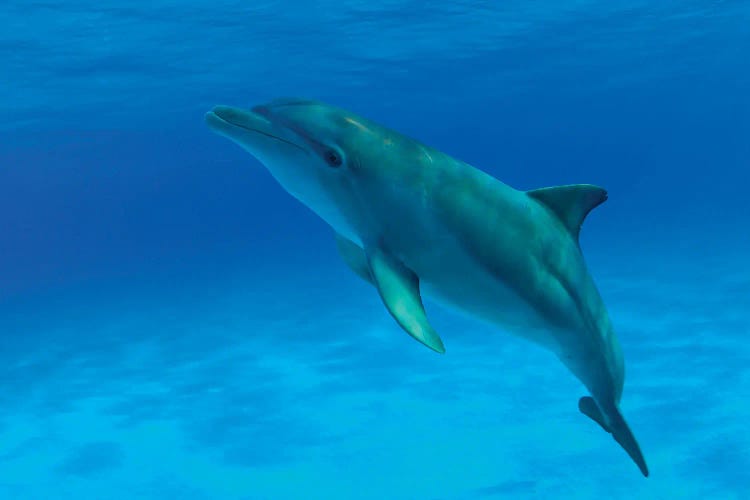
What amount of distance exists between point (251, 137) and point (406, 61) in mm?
27076

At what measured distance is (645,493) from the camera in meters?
8.59

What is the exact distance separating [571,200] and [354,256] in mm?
1369

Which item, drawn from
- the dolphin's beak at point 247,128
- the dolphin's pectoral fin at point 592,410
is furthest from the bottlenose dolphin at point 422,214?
the dolphin's pectoral fin at point 592,410

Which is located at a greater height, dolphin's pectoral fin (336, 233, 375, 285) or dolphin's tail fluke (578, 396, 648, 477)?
dolphin's pectoral fin (336, 233, 375, 285)

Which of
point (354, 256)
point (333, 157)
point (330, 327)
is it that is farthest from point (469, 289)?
→ point (330, 327)

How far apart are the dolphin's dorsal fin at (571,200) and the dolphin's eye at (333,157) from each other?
1.27 m

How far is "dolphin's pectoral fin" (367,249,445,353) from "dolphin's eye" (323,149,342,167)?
499mm

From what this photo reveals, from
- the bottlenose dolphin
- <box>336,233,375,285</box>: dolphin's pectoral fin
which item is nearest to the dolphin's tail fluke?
the bottlenose dolphin

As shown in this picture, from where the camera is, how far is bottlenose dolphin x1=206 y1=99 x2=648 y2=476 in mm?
4293

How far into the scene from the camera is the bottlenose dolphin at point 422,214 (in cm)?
429

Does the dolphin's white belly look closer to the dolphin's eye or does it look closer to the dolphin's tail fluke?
the dolphin's eye

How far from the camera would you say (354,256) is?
5141mm

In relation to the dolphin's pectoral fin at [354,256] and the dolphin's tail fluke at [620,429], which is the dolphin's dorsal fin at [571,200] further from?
the dolphin's tail fluke at [620,429]

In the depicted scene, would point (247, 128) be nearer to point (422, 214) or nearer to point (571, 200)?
point (422, 214)
